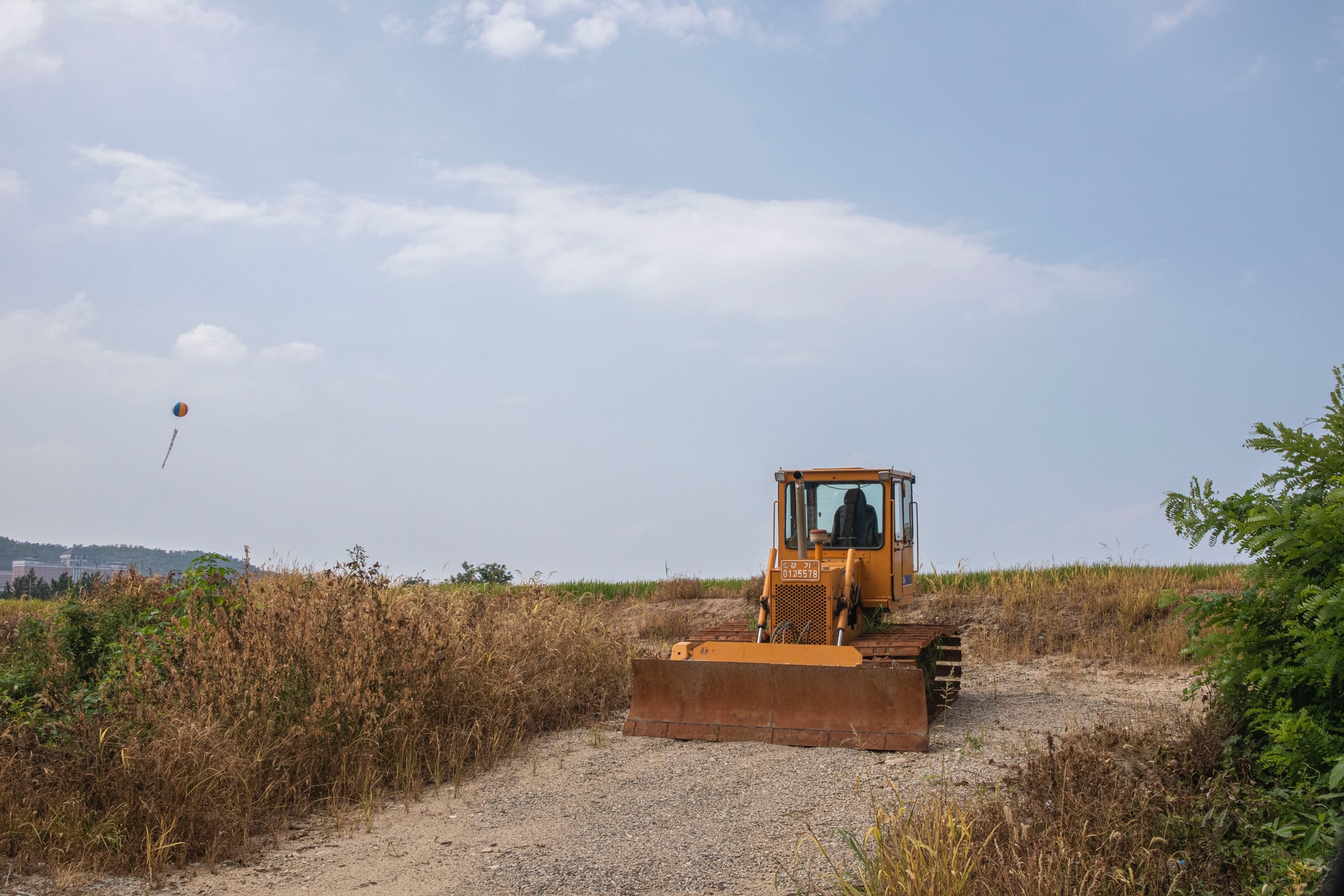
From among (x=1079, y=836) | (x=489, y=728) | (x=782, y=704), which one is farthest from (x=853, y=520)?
(x=1079, y=836)

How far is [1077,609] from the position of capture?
16406 mm

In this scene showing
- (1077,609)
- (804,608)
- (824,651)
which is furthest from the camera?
(1077,609)

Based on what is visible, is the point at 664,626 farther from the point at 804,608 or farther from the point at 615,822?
the point at 615,822

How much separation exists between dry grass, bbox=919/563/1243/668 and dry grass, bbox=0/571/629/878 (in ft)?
26.6

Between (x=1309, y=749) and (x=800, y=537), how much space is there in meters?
5.31

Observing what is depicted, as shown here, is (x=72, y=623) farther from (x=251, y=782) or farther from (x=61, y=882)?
(x=61, y=882)

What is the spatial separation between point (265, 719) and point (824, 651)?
463 cm

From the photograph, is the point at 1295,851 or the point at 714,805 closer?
the point at 1295,851

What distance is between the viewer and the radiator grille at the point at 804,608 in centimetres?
964

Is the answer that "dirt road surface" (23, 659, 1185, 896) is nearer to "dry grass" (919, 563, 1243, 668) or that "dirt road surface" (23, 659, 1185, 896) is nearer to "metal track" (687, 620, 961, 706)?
"metal track" (687, 620, 961, 706)

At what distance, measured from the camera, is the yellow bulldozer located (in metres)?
8.28

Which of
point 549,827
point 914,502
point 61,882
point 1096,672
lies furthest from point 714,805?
point 1096,672

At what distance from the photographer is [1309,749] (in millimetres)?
5547

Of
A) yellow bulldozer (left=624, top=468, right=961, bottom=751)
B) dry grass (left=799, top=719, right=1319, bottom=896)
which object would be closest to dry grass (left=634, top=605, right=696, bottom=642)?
yellow bulldozer (left=624, top=468, right=961, bottom=751)
